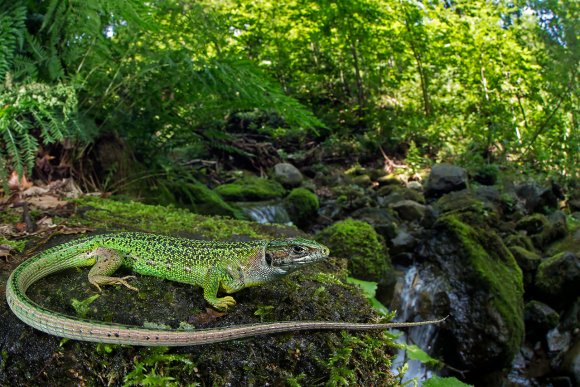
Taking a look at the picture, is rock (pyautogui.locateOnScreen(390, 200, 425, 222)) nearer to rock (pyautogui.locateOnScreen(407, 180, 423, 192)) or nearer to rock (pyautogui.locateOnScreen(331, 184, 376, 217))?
rock (pyautogui.locateOnScreen(331, 184, 376, 217))

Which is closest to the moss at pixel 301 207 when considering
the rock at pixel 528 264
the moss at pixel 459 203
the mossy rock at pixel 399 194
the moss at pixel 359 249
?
the mossy rock at pixel 399 194

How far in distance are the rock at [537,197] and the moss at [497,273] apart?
18.2 ft

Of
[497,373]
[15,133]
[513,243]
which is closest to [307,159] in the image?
[513,243]

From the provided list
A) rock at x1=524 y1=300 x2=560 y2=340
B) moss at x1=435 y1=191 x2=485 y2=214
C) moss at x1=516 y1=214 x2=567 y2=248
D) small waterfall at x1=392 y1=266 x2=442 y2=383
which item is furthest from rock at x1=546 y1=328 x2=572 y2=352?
moss at x1=435 y1=191 x2=485 y2=214

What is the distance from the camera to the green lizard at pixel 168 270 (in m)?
1.83

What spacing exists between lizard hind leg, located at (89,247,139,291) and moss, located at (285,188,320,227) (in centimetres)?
721

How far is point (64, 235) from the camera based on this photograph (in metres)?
3.24

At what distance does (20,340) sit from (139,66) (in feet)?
12.9

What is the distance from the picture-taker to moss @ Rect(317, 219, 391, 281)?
6.20m

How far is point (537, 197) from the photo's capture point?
468 inches

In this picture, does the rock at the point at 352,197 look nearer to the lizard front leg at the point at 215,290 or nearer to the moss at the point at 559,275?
the moss at the point at 559,275

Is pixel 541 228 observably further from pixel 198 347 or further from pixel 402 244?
pixel 198 347

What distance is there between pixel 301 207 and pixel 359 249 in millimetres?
3764

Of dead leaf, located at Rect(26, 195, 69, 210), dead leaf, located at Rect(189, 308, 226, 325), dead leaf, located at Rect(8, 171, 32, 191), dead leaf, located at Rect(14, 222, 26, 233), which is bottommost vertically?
dead leaf, located at Rect(14, 222, 26, 233)
